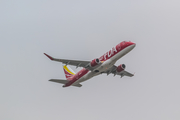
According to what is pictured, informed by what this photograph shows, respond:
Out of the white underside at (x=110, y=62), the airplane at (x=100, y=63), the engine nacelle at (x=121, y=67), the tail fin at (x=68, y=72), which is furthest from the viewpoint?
the tail fin at (x=68, y=72)

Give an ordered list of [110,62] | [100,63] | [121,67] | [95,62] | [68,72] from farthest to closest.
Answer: [68,72] → [121,67] → [100,63] → [95,62] → [110,62]

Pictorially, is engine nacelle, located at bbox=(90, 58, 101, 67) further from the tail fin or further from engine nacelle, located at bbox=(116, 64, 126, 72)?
the tail fin

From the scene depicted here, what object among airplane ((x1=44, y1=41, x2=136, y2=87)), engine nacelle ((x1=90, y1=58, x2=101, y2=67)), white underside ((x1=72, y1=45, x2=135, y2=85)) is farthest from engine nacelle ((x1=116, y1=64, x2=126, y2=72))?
engine nacelle ((x1=90, y1=58, x2=101, y2=67))

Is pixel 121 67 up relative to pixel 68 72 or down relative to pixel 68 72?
down

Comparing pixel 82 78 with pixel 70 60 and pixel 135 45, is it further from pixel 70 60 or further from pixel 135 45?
pixel 135 45

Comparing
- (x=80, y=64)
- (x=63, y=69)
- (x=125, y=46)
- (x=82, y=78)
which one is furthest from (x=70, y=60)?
(x=63, y=69)

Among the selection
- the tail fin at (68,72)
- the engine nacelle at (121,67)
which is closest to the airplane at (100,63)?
the engine nacelle at (121,67)

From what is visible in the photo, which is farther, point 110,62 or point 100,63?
point 100,63

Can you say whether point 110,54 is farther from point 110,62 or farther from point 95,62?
point 95,62

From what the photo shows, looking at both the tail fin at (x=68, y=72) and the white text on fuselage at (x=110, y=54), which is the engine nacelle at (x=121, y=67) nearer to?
the white text on fuselage at (x=110, y=54)

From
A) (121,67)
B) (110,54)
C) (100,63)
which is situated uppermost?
(110,54)

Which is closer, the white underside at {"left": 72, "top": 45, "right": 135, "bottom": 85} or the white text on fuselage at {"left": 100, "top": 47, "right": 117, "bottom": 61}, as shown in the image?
the white underside at {"left": 72, "top": 45, "right": 135, "bottom": 85}

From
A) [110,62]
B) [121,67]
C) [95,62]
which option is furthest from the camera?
[121,67]

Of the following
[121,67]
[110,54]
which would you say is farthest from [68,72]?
[110,54]
